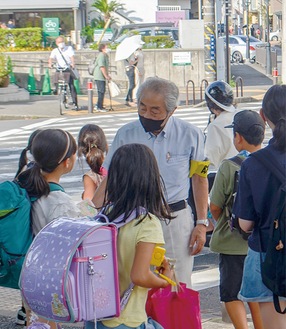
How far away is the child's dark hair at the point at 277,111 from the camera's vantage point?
166 inches

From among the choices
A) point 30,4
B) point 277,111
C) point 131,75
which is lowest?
point 131,75

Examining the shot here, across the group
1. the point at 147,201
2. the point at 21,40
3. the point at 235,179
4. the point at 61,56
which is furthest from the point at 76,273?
the point at 21,40

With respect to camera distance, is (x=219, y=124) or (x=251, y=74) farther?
(x=251, y=74)

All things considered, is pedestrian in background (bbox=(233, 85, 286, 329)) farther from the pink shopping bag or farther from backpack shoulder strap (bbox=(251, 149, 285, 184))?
the pink shopping bag

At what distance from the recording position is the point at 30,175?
4.62m

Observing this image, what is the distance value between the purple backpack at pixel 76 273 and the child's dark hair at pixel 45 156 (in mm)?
816

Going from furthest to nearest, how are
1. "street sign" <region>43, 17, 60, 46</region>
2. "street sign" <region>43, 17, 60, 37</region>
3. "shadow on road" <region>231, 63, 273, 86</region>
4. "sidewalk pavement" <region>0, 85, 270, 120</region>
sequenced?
"street sign" <region>43, 17, 60, 37</region>
"street sign" <region>43, 17, 60, 46</region>
"shadow on road" <region>231, 63, 273, 86</region>
"sidewalk pavement" <region>0, 85, 270, 120</region>

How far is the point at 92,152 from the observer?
6.30 m

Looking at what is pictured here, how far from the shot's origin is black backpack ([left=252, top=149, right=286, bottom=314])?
4.00 metres

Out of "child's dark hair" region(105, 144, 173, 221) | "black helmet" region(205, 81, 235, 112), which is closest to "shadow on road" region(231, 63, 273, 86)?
"black helmet" region(205, 81, 235, 112)

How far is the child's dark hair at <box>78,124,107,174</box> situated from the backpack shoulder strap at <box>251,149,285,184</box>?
2.26 meters

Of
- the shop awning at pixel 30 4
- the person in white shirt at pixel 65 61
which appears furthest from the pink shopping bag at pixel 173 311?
the shop awning at pixel 30 4

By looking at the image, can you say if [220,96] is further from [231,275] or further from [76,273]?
[76,273]

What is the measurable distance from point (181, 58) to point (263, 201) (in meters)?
24.3
